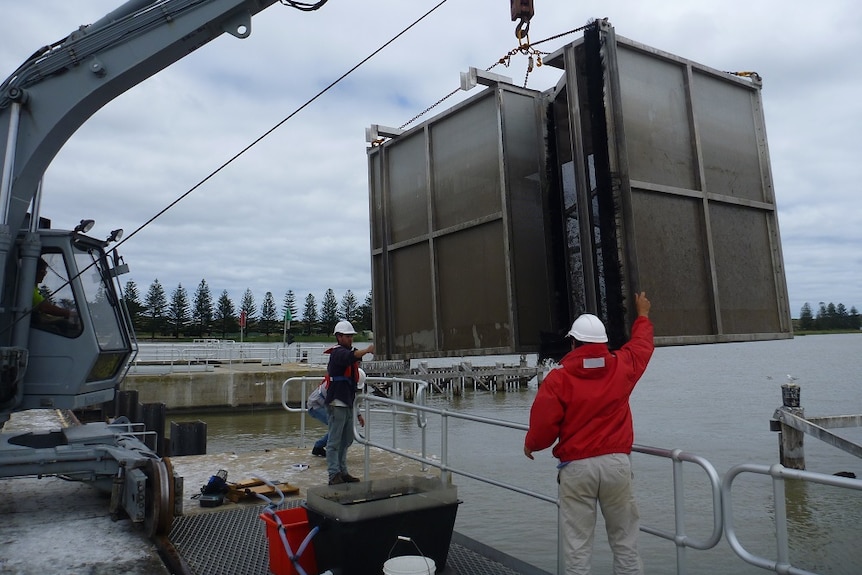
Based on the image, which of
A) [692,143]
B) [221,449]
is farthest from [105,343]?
[221,449]

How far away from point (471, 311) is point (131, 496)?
3.48 m

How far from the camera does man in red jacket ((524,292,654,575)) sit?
3.53 metres

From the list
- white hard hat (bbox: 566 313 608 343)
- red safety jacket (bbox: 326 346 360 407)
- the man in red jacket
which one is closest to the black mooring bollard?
red safety jacket (bbox: 326 346 360 407)

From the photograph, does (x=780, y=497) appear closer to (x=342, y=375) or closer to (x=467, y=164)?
(x=467, y=164)

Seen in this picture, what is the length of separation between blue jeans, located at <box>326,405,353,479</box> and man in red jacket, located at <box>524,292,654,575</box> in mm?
3731

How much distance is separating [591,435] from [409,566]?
133 centimetres

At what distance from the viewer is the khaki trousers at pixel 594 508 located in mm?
3578

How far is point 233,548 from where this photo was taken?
206 inches

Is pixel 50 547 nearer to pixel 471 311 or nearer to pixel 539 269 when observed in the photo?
pixel 471 311

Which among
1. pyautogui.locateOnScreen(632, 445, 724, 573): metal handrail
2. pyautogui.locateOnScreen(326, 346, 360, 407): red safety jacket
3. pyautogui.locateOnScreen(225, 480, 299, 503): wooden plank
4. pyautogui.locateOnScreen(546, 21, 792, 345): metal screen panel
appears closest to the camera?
pyautogui.locateOnScreen(632, 445, 724, 573): metal handrail

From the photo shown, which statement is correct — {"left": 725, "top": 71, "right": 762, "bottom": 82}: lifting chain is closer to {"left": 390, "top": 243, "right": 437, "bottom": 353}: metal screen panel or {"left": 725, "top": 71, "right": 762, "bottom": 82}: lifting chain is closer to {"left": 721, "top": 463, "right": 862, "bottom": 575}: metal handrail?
{"left": 390, "top": 243, "right": 437, "bottom": 353}: metal screen panel

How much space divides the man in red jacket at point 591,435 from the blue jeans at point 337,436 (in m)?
3.73

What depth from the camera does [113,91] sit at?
6.70 m

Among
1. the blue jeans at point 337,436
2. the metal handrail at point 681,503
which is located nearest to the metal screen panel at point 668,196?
the metal handrail at point 681,503
